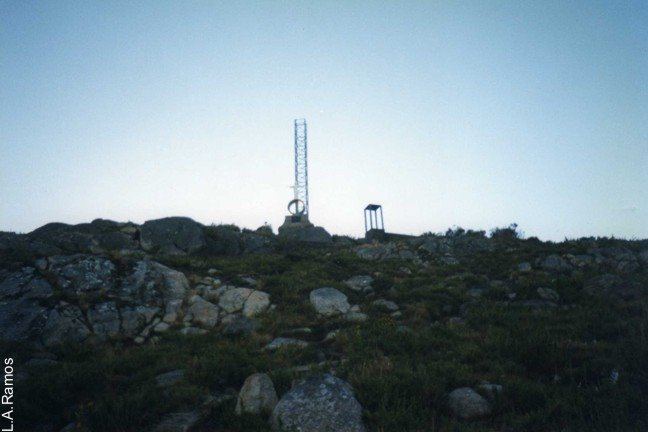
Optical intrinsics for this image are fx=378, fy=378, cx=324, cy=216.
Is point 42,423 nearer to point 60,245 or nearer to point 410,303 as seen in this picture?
point 410,303

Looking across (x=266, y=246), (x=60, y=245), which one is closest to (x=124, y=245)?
(x=60, y=245)

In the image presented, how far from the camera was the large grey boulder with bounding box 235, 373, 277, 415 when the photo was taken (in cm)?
601

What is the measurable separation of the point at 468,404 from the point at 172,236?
18840 mm

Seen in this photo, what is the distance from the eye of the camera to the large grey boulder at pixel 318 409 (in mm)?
5422

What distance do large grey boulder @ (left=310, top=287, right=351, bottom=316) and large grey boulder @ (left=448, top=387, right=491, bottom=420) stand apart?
21.3ft

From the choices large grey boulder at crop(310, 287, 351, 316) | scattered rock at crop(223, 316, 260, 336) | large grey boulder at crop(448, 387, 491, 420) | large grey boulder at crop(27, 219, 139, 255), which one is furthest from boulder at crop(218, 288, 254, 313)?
large grey boulder at crop(27, 219, 139, 255)

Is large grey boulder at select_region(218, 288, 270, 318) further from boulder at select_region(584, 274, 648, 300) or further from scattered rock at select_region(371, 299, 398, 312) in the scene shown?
boulder at select_region(584, 274, 648, 300)

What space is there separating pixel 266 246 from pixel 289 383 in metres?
17.4

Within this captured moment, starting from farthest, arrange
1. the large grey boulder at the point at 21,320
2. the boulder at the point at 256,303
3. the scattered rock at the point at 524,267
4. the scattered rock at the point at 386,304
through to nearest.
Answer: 1. the scattered rock at the point at 524,267
2. the scattered rock at the point at 386,304
3. the boulder at the point at 256,303
4. the large grey boulder at the point at 21,320

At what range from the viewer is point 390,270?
691 inches

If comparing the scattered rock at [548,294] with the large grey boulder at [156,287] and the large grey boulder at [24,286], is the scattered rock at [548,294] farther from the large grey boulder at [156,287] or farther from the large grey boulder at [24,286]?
the large grey boulder at [24,286]

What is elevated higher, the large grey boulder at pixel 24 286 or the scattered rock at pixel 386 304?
the large grey boulder at pixel 24 286

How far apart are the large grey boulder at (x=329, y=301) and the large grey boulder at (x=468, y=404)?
6499mm

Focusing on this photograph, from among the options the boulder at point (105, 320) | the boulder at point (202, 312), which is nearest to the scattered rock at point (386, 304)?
the boulder at point (202, 312)
